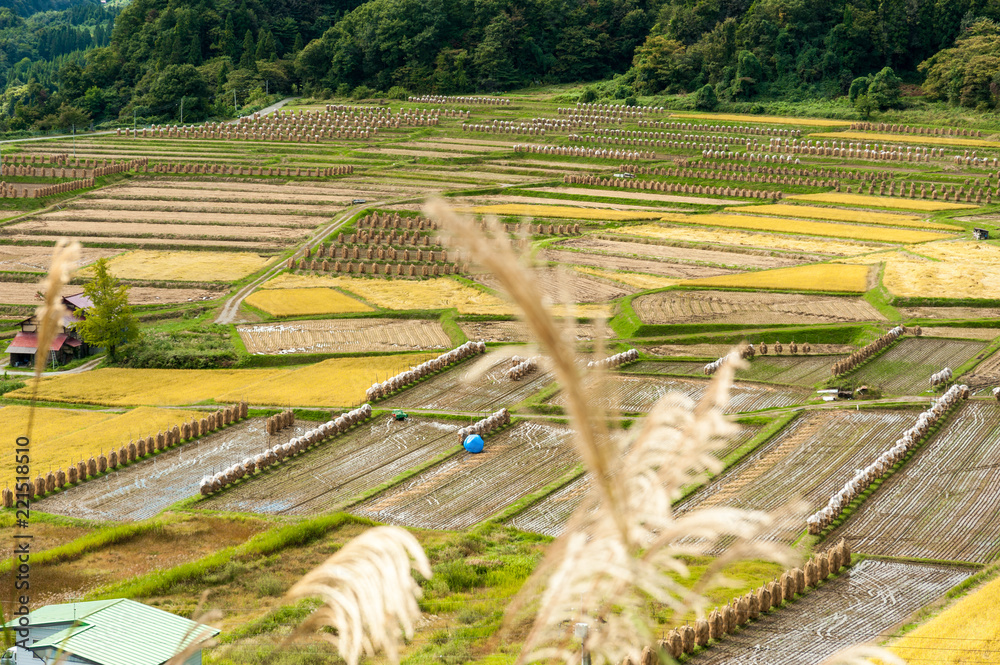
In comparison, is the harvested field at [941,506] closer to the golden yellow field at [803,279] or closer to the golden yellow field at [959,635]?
the golden yellow field at [959,635]

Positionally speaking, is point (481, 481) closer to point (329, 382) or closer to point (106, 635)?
point (329, 382)

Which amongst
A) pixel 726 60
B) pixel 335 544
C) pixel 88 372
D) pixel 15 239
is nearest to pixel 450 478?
pixel 335 544

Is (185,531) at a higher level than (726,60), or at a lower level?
lower

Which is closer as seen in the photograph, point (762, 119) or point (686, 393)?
point (686, 393)

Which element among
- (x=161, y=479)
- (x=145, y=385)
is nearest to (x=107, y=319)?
(x=145, y=385)

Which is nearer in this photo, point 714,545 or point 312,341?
point 714,545

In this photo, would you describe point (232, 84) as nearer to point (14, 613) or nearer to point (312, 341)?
point (312, 341)

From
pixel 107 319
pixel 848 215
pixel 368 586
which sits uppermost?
pixel 368 586
